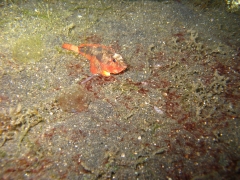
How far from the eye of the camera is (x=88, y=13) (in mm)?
5566

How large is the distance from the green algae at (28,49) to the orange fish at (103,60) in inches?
49.7

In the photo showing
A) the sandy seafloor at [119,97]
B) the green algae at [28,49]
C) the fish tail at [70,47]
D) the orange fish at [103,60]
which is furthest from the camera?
the fish tail at [70,47]

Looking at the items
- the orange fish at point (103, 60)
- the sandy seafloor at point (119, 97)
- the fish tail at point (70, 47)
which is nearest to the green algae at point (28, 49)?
the sandy seafloor at point (119, 97)

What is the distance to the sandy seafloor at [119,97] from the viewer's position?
10.1 feet

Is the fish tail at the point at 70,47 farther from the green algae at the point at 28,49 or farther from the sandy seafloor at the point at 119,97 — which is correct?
the green algae at the point at 28,49

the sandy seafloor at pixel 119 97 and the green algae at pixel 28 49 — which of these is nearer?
the sandy seafloor at pixel 119 97

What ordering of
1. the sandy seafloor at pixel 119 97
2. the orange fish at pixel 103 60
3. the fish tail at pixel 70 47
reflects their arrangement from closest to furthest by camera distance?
1. the sandy seafloor at pixel 119 97
2. the orange fish at pixel 103 60
3. the fish tail at pixel 70 47

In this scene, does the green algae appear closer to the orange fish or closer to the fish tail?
the fish tail

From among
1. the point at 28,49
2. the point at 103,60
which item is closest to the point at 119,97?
the point at 103,60

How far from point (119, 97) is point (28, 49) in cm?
293

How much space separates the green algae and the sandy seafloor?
0.03 meters

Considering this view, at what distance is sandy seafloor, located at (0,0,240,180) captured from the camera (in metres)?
3.09

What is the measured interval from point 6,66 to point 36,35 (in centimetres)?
131

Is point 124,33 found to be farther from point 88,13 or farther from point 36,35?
point 36,35
